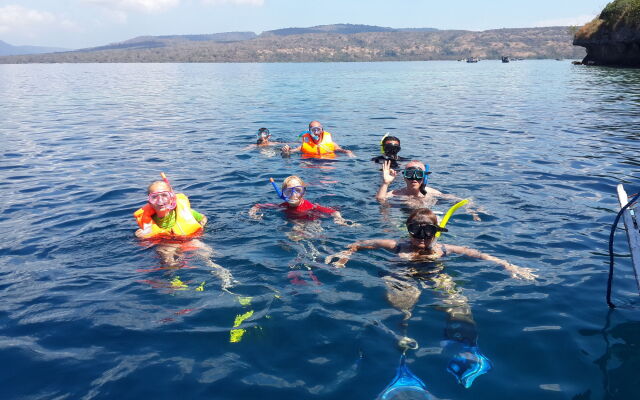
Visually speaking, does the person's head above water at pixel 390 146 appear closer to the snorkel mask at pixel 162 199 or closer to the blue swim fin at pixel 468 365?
the snorkel mask at pixel 162 199

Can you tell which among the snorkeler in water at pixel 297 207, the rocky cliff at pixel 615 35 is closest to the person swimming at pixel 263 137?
the snorkeler in water at pixel 297 207

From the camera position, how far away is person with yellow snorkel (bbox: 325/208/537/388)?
3.92 metres

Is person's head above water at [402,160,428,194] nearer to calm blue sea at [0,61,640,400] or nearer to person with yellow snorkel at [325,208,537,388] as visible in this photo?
calm blue sea at [0,61,640,400]

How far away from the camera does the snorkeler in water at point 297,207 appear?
7.08m

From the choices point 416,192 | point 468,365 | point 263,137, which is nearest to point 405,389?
point 468,365

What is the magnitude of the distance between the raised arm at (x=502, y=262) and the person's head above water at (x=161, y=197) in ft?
12.5

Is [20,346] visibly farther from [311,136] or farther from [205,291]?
[311,136]

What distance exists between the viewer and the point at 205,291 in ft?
17.1

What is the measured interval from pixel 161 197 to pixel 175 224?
546mm

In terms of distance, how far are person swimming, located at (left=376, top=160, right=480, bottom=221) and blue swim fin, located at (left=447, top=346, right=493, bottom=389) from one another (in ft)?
12.2

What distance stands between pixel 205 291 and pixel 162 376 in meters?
1.47

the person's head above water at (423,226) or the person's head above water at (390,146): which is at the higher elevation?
the person's head above water at (390,146)

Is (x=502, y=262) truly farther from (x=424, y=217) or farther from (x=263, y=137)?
(x=263, y=137)

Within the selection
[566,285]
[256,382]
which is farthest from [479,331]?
[256,382]
